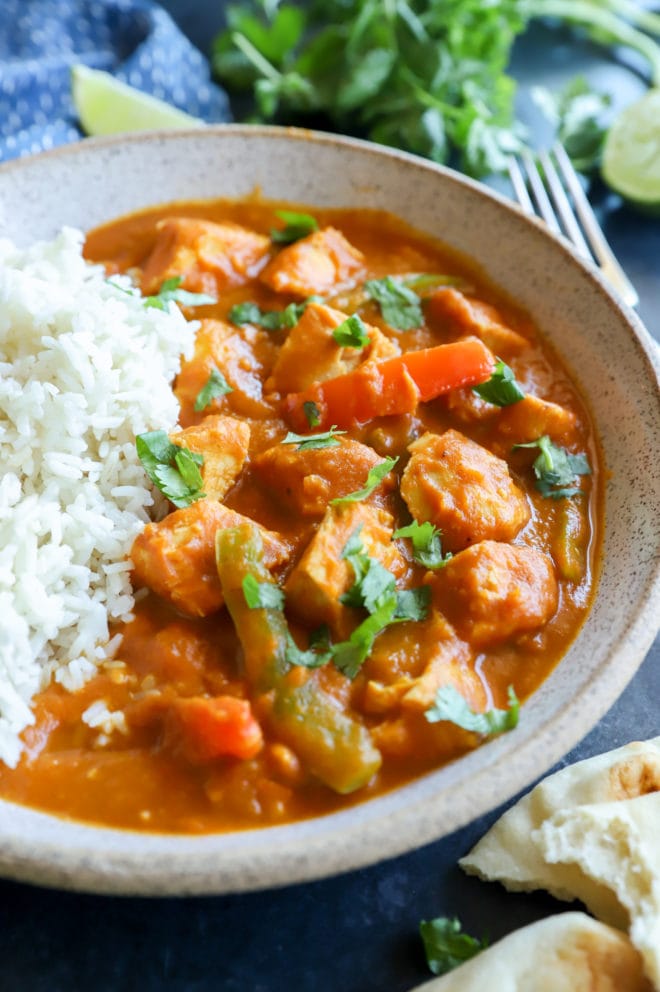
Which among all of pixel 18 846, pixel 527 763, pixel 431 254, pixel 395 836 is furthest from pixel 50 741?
pixel 431 254

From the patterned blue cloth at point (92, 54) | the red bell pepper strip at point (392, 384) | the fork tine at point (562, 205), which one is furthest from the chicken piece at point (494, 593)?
the patterned blue cloth at point (92, 54)

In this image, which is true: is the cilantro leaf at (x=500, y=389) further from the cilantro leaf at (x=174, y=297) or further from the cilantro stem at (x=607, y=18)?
the cilantro stem at (x=607, y=18)

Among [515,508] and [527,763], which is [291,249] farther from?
[527,763]

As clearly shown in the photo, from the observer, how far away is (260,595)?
2.92 metres

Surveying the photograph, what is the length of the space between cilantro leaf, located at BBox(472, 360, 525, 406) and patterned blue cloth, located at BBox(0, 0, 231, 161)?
8.83 feet

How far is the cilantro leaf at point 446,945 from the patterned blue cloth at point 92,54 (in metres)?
4.02

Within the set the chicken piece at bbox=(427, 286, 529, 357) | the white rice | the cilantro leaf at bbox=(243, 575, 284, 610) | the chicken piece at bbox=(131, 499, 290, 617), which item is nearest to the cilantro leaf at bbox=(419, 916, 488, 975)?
the cilantro leaf at bbox=(243, 575, 284, 610)

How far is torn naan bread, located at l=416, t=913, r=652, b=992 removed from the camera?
7.84 feet

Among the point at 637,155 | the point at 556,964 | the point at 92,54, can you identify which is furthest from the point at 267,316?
the point at 556,964

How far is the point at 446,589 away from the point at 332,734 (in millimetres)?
629

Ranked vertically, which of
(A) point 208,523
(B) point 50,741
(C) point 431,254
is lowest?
(B) point 50,741

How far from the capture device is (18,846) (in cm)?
235

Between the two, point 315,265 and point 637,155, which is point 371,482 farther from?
point 637,155

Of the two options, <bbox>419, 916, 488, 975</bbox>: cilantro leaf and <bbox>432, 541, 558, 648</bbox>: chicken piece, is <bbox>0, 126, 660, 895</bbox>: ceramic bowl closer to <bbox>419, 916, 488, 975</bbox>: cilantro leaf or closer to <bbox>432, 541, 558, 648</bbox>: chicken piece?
<bbox>432, 541, 558, 648</bbox>: chicken piece
